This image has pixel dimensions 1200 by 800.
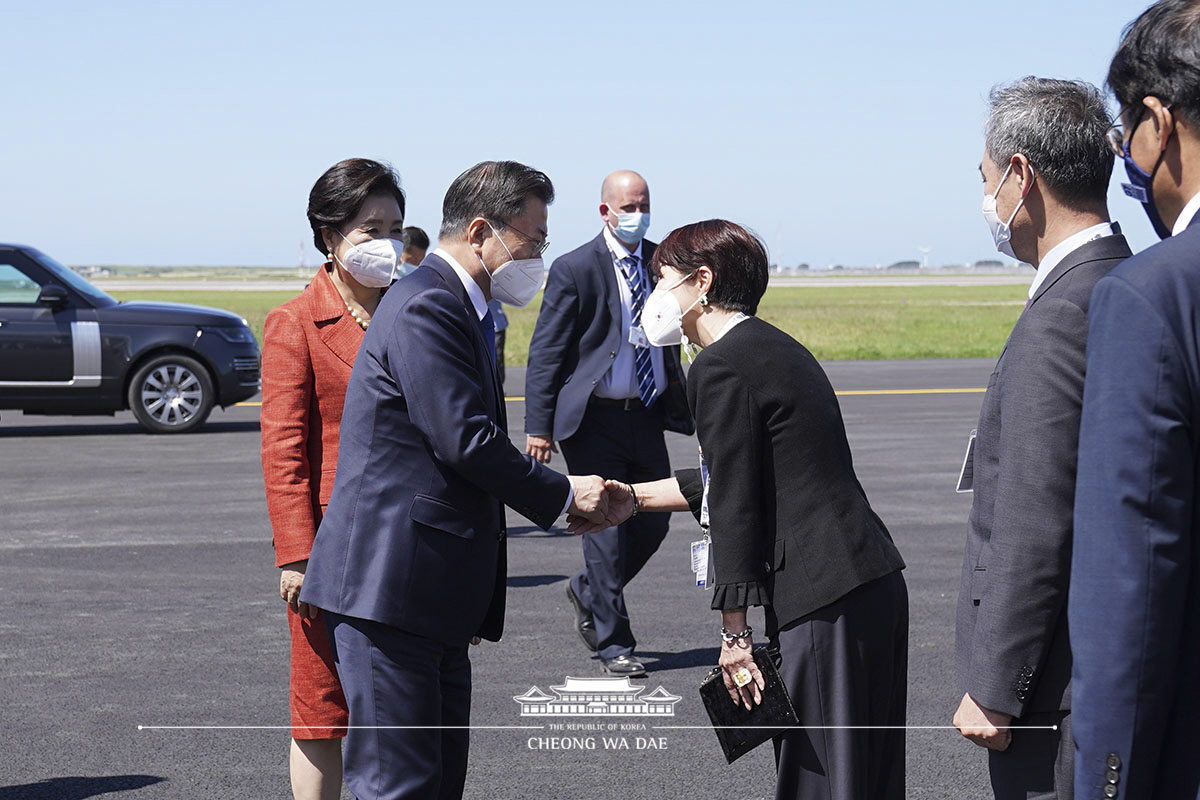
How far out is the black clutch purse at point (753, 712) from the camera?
3326mm

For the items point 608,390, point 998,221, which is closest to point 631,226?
point 608,390

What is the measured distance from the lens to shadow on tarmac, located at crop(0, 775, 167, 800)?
4.66m

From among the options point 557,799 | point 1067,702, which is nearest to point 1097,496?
point 1067,702

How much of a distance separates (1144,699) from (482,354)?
200cm

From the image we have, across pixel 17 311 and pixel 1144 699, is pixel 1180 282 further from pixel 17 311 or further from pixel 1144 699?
pixel 17 311

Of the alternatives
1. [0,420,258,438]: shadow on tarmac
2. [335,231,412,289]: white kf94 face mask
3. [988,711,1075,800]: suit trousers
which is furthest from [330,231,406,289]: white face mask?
[0,420,258,438]: shadow on tarmac

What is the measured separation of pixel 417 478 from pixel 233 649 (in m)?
3.65

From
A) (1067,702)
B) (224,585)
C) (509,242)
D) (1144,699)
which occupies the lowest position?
(224,585)

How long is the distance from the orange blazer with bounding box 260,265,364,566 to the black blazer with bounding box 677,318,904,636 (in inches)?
47.2

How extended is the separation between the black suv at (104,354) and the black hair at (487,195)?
1276 cm

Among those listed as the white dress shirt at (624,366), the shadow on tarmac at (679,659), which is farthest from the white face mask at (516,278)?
the shadow on tarmac at (679,659)

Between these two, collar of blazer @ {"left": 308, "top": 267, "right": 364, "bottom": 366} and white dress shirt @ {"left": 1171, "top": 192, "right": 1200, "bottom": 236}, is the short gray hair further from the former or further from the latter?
collar of blazer @ {"left": 308, "top": 267, "right": 364, "bottom": 366}

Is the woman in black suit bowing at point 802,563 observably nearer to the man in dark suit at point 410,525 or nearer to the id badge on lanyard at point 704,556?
the id badge on lanyard at point 704,556

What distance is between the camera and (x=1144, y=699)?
76.6 inches
